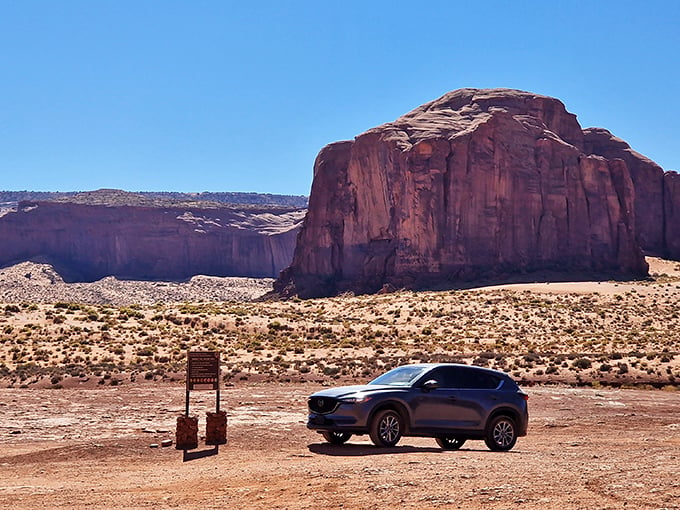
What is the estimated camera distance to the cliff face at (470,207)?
88125 millimetres

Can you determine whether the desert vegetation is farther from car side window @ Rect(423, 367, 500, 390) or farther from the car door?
the car door

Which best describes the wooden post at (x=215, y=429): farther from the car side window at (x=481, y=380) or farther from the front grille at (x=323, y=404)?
the car side window at (x=481, y=380)

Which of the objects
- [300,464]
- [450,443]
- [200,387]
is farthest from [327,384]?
[300,464]

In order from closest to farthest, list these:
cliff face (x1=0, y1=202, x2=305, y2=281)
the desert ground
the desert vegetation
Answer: the desert ground, the desert vegetation, cliff face (x1=0, y1=202, x2=305, y2=281)

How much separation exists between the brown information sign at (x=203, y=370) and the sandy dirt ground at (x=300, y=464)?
4.20ft

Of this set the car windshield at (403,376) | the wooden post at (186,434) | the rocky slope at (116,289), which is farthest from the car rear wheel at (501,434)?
the rocky slope at (116,289)

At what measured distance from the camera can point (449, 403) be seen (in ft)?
54.3

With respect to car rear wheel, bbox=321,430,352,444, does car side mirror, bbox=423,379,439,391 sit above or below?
above

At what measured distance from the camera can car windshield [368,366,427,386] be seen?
1672 centimetres

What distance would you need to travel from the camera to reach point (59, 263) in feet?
512

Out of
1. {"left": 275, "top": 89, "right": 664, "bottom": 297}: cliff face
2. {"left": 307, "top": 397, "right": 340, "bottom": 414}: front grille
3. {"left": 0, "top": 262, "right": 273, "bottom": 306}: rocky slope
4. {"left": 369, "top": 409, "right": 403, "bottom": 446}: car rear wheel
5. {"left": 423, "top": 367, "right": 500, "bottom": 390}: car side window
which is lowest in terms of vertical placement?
{"left": 369, "top": 409, "right": 403, "bottom": 446}: car rear wheel

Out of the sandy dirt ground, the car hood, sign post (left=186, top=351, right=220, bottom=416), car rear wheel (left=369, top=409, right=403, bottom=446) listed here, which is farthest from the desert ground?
sign post (left=186, top=351, right=220, bottom=416)

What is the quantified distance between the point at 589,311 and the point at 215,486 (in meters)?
54.0

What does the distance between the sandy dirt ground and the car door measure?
59 cm
